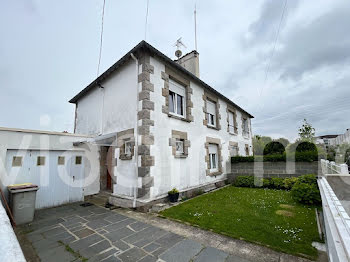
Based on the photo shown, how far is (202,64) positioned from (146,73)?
6.70 m

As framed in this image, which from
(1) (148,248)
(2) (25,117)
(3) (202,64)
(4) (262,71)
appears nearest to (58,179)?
(1) (148,248)

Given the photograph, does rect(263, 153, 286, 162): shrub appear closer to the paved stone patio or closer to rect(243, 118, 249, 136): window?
rect(243, 118, 249, 136): window

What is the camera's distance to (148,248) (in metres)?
3.12

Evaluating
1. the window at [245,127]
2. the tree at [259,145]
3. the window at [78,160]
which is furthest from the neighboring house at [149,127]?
the window at [245,127]

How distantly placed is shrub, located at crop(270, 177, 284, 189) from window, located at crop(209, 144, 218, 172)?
9.97 feet

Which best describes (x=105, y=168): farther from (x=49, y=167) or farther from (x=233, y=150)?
(x=233, y=150)

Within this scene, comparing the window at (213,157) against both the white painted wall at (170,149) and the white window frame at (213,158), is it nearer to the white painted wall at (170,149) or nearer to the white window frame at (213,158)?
the white window frame at (213,158)

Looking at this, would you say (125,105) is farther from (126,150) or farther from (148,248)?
(148,248)

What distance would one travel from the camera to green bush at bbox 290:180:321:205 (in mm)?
5535

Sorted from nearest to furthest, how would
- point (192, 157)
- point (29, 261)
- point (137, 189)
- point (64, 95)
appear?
point (29, 261) < point (137, 189) < point (192, 157) < point (64, 95)

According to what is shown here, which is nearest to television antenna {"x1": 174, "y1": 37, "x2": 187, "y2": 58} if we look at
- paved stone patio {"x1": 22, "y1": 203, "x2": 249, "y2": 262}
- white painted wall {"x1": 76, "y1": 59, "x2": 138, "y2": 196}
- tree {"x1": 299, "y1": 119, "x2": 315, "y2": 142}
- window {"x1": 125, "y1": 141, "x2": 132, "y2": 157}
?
white painted wall {"x1": 76, "y1": 59, "x2": 138, "y2": 196}

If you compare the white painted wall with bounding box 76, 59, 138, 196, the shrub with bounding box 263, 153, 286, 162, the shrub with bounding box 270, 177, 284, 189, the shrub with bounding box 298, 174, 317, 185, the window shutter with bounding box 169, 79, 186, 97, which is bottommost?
the shrub with bounding box 270, 177, 284, 189

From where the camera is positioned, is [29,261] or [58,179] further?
[58,179]

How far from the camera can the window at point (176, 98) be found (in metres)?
7.43
